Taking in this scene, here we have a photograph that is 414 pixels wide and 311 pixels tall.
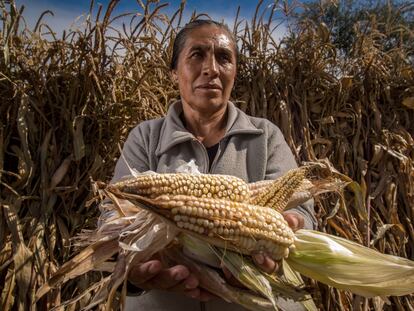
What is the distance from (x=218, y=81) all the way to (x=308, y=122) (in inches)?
52.7

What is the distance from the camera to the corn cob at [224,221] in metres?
1.22

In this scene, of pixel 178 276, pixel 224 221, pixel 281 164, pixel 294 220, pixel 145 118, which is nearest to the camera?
pixel 224 221

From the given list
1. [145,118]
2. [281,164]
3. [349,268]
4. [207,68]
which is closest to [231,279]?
[349,268]

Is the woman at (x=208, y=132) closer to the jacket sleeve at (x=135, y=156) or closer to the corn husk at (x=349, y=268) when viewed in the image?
the jacket sleeve at (x=135, y=156)

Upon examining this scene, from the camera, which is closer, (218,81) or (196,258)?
(196,258)

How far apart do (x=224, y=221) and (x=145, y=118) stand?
163cm

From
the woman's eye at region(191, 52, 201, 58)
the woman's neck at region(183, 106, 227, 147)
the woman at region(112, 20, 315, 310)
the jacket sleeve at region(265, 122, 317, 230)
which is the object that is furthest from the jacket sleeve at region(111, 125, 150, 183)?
the jacket sleeve at region(265, 122, 317, 230)

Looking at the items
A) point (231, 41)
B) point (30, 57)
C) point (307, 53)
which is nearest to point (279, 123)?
point (307, 53)

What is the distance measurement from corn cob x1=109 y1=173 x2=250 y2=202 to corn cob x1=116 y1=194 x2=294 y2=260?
35mm

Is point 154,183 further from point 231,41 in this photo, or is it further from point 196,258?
point 231,41

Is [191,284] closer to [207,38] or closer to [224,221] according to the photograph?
[224,221]

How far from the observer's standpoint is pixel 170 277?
4.45ft

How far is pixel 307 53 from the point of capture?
3.07 metres

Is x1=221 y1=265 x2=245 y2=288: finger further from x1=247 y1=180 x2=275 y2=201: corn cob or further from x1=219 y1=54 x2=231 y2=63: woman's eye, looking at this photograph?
x1=219 y1=54 x2=231 y2=63: woman's eye
